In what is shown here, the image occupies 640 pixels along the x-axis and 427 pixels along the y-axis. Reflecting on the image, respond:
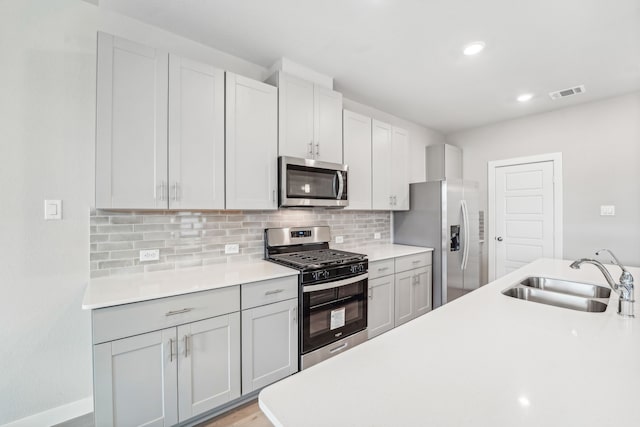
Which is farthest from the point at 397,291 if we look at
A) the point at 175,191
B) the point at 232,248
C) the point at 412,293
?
the point at 175,191

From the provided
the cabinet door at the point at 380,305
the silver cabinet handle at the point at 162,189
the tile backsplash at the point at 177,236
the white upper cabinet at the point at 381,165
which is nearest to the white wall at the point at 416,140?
the white upper cabinet at the point at 381,165

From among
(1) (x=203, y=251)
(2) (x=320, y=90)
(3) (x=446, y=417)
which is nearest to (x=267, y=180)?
(1) (x=203, y=251)

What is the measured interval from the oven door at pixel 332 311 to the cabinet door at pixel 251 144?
0.81m

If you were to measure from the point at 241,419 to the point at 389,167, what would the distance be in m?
2.82

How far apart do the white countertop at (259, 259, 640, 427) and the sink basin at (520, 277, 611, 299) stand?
0.68 metres

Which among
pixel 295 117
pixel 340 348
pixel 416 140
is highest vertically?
pixel 416 140

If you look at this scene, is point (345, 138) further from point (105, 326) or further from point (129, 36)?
point (105, 326)

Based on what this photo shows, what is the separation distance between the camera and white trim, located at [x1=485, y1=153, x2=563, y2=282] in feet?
11.9

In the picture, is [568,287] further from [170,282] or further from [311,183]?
[170,282]

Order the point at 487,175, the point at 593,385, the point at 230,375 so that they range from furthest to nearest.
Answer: the point at 487,175 → the point at 230,375 → the point at 593,385

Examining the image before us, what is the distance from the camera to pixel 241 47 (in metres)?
2.30

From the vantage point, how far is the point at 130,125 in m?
1.75

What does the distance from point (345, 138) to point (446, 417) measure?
259cm

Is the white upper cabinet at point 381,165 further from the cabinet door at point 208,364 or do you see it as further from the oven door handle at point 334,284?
the cabinet door at point 208,364
